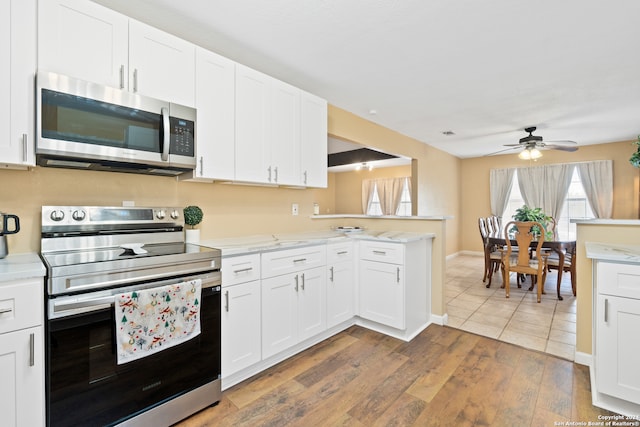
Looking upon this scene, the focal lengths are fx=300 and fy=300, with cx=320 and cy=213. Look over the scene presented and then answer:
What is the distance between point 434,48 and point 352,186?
6.89 m

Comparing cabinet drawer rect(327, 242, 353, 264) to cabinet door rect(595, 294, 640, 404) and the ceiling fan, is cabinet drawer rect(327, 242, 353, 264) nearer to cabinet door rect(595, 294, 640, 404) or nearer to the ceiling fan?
cabinet door rect(595, 294, 640, 404)

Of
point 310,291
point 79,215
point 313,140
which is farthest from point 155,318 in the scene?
point 313,140

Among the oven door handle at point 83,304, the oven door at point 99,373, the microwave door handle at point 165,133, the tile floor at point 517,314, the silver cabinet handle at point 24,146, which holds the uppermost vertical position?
the microwave door handle at point 165,133

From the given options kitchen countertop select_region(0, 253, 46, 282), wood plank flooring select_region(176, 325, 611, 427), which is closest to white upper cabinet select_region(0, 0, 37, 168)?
kitchen countertop select_region(0, 253, 46, 282)

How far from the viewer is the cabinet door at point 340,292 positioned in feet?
8.87

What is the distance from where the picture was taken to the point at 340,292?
111 inches

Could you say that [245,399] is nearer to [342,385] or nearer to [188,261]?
[342,385]

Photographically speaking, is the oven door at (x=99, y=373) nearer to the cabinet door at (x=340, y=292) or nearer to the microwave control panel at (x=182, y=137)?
the microwave control panel at (x=182, y=137)

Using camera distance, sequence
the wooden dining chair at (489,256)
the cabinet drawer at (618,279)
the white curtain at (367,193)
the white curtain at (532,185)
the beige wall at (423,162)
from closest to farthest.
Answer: the cabinet drawer at (618,279) < the beige wall at (423,162) < the wooden dining chair at (489,256) < the white curtain at (532,185) < the white curtain at (367,193)

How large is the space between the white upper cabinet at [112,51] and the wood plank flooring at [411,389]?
2.00 meters

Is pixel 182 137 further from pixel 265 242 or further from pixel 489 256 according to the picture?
pixel 489 256

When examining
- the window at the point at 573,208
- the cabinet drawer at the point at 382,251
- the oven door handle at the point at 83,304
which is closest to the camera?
the oven door handle at the point at 83,304

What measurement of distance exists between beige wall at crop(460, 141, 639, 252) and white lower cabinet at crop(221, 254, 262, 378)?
21.9ft

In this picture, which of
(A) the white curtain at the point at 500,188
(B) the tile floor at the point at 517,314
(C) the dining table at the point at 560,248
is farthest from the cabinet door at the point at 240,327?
(A) the white curtain at the point at 500,188
